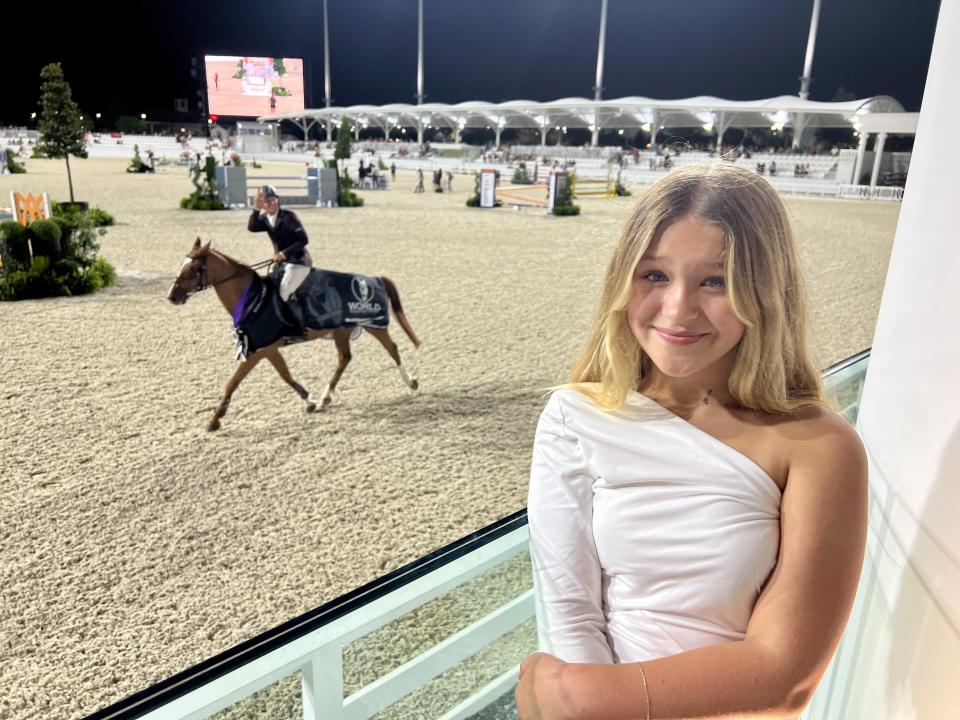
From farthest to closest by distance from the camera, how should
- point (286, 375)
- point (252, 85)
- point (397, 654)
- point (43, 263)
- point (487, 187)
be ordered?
point (252, 85) → point (487, 187) → point (43, 263) → point (286, 375) → point (397, 654)

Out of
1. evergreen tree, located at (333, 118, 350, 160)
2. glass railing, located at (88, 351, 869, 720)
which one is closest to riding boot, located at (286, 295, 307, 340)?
glass railing, located at (88, 351, 869, 720)

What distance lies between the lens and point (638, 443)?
0.89 metres

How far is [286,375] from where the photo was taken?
475cm

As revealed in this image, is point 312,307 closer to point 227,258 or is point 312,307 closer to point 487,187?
point 227,258

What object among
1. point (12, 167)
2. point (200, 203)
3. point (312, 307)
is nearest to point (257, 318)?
point (312, 307)

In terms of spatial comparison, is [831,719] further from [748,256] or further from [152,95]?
[152,95]

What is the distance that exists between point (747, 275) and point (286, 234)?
4.14 meters

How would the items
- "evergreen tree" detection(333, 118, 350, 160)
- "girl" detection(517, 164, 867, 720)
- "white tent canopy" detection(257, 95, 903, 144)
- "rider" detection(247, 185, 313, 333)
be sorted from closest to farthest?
"girl" detection(517, 164, 867, 720) < "rider" detection(247, 185, 313, 333) < "evergreen tree" detection(333, 118, 350, 160) < "white tent canopy" detection(257, 95, 903, 144)

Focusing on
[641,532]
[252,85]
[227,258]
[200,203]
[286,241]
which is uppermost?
[252,85]

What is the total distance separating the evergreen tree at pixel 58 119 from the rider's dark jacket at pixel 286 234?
1235cm

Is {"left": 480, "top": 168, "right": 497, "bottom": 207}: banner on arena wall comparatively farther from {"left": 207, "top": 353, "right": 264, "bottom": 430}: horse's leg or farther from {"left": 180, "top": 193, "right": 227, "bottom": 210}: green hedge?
{"left": 207, "top": 353, "right": 264, "bottom": 430}: horse's leg

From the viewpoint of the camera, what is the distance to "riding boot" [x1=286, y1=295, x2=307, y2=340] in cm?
463

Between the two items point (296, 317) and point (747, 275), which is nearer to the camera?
point (747, 275)

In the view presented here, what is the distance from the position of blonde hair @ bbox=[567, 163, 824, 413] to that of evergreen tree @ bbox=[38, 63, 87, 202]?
16376 mm
